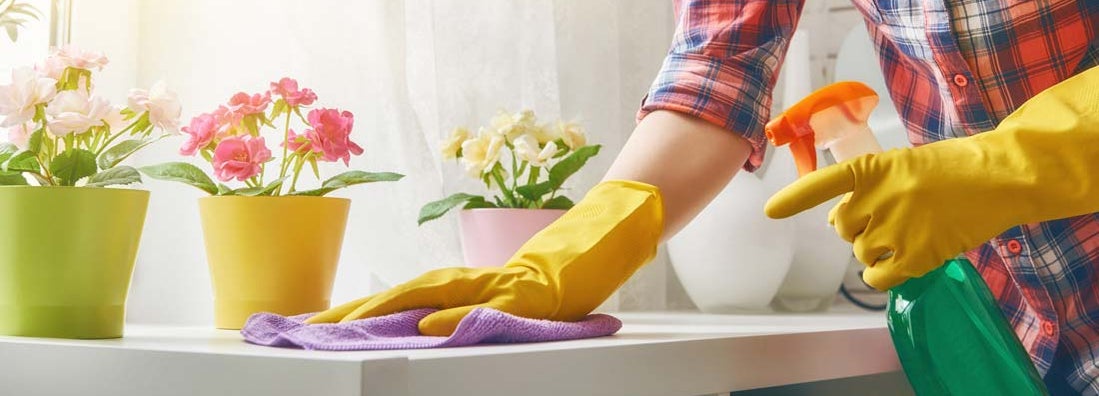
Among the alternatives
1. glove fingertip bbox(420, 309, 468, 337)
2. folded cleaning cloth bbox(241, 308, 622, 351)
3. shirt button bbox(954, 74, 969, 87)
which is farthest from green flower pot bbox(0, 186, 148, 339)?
shirt button bbox(954, 74, 969, 87)

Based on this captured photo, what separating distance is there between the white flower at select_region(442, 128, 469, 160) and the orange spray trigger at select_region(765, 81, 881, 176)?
50 centimetres

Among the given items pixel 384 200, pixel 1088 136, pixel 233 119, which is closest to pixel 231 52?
pixel 384 200

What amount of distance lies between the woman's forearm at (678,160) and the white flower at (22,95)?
0.44 metres

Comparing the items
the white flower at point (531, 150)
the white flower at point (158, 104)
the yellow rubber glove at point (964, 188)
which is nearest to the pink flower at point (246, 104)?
the white flower at point (158, 104)

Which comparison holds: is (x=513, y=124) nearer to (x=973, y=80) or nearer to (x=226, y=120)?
(x=226, y=120)

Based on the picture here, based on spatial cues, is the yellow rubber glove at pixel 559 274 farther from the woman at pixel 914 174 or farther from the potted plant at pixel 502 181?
the potted plant at pixel 502 181

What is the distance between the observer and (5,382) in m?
0.71

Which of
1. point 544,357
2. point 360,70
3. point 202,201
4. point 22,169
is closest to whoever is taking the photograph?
point 544,357

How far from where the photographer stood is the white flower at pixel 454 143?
4.37 ft

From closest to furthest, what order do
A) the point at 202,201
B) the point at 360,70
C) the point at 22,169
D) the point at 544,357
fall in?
the point at 544,357 → the point at 22,169 → the point at 202,201 → the point at 360,70

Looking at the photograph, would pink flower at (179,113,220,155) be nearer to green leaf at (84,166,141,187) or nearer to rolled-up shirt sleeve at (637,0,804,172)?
green leaf at (84,166,141,187)

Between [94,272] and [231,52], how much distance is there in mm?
672

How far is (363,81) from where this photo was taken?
4.52 ft

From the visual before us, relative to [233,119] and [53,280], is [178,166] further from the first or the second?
[53,280]
